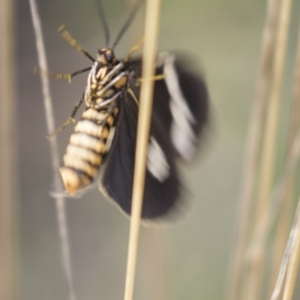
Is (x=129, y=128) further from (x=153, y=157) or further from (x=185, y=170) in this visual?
→ (x=185, y=170)

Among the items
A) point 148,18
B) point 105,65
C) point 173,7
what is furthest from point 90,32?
point 148,18

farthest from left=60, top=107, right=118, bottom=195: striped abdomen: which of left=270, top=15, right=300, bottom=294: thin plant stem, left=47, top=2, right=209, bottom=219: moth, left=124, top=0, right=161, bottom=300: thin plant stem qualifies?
left=270, top=15, right=300, bottom=294: thin plant stem

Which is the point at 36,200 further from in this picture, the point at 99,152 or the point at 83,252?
the point at 99,152

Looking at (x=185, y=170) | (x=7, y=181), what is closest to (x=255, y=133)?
(x=7, y=181)

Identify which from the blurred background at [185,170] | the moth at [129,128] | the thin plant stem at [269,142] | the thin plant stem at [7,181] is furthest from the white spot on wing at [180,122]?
the blurred background at [185,170]

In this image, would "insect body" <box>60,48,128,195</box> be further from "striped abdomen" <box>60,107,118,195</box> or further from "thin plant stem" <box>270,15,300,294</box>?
"thin plant stem" <box>270,15,300,294</box>
